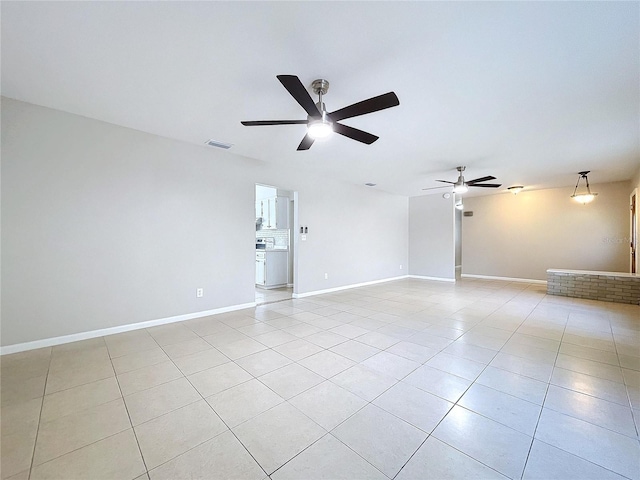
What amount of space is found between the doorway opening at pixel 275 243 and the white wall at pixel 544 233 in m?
6.03

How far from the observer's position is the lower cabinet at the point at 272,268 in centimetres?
650

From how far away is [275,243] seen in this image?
23.8ft

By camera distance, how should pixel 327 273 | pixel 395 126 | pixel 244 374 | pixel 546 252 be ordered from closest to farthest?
pixel 244 374 < pixel 395 126 < pixel 327 273 < pixel 546 252

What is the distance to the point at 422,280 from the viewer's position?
791 cm

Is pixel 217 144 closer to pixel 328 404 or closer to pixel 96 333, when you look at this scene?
pixel 96 333

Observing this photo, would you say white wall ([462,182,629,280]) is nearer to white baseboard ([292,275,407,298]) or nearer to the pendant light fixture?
the pendant light fixture

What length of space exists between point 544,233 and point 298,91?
8483 millimetres

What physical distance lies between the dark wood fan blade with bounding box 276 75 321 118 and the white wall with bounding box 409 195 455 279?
21.6 ft

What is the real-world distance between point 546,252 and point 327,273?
6.37 metres

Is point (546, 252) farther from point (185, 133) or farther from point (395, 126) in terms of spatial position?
point (185, 133)

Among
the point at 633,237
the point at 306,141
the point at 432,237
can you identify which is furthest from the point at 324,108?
the point at 633,237

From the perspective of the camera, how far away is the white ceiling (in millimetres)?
1702

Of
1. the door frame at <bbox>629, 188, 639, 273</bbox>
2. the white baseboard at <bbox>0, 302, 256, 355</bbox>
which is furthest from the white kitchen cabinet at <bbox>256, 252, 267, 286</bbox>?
the door frame at <bbox>629, 188, 639, 273</bbox>

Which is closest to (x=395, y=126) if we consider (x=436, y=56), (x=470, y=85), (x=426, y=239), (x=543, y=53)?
(x=470, y=85)
